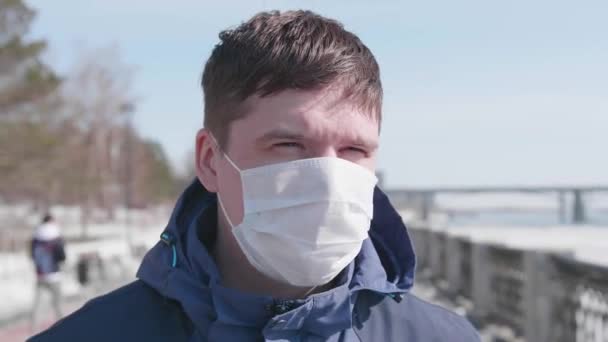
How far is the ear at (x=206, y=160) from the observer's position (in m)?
2.16

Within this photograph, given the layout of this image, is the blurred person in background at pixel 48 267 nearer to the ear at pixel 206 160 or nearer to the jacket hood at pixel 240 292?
the jacket hood at pixel 240 292

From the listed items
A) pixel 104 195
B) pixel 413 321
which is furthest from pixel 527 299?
pixel 104 195

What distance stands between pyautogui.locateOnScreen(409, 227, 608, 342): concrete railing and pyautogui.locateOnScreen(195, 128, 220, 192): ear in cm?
494

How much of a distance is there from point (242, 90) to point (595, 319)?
18.3 feet

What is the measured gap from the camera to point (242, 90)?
2.01 meters

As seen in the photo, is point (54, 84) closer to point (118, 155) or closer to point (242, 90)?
point (242, 90)

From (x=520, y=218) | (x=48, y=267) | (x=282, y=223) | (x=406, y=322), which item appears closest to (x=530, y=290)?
(x=48, y=267)

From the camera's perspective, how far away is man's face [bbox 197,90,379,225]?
1.95 m

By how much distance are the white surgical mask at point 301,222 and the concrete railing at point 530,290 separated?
480 centimetres

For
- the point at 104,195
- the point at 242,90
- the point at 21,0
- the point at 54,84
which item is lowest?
the point at 104,195

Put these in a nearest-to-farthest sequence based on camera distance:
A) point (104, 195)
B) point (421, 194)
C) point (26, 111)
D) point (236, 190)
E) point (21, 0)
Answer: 1. point (236, 190)
2. point (21, 0)
3. point (26, 111)
4. point (421, 194)
5. point (104, 195)

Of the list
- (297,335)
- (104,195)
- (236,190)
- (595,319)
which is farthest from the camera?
(104,195)

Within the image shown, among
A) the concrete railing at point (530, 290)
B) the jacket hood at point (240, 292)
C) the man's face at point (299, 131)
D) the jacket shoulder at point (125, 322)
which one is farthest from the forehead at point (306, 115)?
the concrete railing at point (530, 290)

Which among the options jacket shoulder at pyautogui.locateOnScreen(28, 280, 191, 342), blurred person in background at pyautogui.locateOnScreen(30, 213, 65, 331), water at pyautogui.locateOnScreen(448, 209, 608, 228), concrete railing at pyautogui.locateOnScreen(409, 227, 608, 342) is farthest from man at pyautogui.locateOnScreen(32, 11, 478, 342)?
water at pyautogui.locateOnScreen(448, 209, 608, 228)
